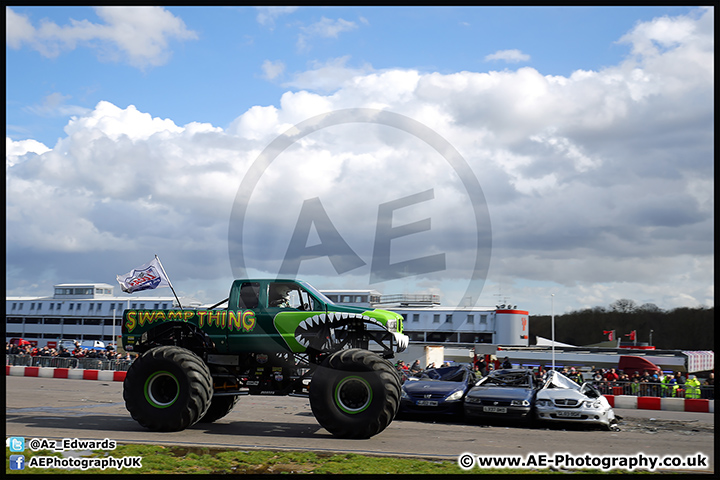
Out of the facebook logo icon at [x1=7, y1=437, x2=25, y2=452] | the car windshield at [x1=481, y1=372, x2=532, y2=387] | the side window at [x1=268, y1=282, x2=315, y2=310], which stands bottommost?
the car windshield at [x1=481, y1=372, x2=532, y2=387]

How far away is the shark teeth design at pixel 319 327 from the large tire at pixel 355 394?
2.83 feet

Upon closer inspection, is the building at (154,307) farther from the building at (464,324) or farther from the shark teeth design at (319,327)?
the shark teeth design at (319,327)

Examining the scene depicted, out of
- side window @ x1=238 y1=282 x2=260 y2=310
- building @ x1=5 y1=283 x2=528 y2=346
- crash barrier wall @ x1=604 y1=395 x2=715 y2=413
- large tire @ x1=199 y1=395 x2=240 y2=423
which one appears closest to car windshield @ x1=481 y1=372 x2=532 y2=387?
large tire @ x1=199 y1=395 x2=240 y2=423

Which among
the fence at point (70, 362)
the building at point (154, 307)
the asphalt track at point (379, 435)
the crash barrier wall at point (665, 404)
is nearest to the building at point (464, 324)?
the building at point (154, 307)

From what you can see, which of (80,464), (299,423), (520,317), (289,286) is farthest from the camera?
(520,317)

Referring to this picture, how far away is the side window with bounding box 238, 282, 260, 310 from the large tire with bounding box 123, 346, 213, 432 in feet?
4.52

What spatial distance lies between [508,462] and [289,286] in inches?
210

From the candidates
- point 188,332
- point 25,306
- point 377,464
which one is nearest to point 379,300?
point 25,306

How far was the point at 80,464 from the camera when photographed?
7.84 m

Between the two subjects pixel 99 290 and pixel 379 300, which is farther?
pixel 99 290

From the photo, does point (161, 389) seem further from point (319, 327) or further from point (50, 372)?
point (50, 372)

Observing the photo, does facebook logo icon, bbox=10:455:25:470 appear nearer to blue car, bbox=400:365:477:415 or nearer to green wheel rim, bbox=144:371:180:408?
green wheel rim, bbox=144:371:180:408

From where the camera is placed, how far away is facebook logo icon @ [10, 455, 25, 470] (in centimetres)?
768
